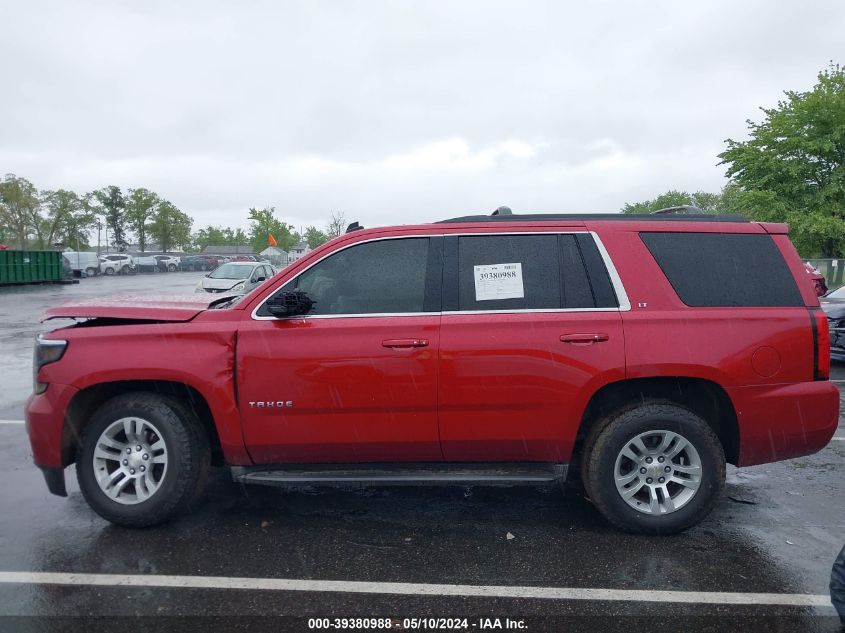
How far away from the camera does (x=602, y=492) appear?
3824 millimetres

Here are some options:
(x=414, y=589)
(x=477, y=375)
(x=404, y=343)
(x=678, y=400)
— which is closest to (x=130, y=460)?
(x=404, y=343)

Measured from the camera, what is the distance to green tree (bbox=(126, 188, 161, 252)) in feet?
265

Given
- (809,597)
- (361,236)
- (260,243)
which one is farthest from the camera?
(260,243)

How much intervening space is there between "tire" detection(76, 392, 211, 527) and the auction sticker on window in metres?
2.01

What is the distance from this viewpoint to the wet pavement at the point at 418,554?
3.02 metres

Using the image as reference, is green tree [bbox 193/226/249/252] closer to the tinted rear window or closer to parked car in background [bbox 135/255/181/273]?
parked car in background [bbox 135/255/181/273]

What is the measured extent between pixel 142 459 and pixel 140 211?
282 feet

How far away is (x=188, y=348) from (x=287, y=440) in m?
0.83

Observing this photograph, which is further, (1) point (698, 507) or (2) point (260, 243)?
(2) point (260, 243)

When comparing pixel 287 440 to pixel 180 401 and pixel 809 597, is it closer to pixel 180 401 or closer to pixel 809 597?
pixel 180 401

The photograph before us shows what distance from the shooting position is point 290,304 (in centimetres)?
379

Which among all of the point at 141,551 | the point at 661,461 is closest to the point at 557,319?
the point at 661,461

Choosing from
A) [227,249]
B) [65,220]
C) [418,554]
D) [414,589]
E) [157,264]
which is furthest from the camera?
[227,249]

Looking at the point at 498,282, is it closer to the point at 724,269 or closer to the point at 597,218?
the point at 597,218
